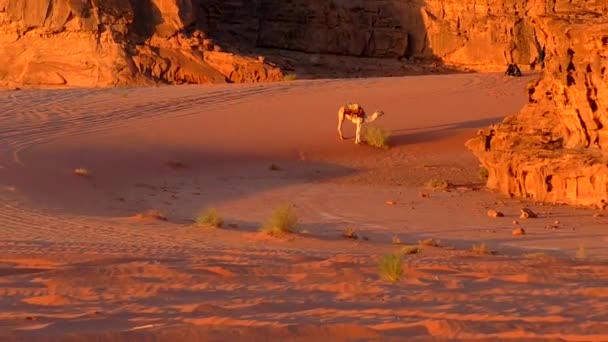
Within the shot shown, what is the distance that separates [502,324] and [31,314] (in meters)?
2.90

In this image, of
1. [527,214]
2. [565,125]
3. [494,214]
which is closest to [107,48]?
[565,125]

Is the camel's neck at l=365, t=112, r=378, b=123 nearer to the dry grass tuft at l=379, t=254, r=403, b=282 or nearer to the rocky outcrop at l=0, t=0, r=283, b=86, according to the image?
the rocky outcrop at l=0, t=0, r=283, b=86

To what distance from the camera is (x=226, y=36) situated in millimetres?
44688

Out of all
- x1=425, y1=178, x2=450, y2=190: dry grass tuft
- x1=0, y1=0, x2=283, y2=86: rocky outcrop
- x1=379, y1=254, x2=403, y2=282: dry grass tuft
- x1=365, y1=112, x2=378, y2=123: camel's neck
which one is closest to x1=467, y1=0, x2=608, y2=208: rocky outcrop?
Answer: x1=425, y1=178, x2=450, y2=190: dry grass tuft

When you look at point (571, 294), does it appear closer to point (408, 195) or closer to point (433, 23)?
point (408, 195)

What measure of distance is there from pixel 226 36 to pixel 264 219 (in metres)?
30.0

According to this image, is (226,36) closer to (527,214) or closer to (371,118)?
(371,118)

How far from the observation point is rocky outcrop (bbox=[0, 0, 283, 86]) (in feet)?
122

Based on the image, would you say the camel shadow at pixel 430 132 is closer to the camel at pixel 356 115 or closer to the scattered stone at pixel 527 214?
the camel at pixel 356 115

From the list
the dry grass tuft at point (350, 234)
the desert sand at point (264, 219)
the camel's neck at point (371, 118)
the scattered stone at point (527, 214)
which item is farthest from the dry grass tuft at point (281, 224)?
the camel's neck at point (371, 118)

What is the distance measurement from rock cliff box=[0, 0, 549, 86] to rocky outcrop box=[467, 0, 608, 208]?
20485mm

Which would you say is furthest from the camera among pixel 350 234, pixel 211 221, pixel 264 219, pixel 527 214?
pixel 264 219

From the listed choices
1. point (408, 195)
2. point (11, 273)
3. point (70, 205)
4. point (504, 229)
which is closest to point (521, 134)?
point (408, 195)

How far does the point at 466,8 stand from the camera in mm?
45906
